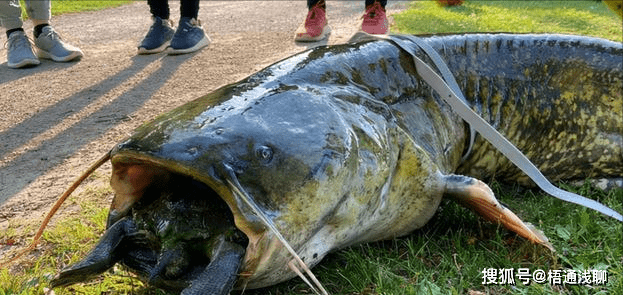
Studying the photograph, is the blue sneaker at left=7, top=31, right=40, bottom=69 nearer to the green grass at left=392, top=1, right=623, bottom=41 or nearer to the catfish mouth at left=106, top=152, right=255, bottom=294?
the green grass at left=392, top=1, right=623, bottom=41

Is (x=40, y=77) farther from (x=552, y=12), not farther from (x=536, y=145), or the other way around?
(x=552, y=12)

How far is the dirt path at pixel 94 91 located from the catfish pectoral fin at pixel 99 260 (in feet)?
3.69

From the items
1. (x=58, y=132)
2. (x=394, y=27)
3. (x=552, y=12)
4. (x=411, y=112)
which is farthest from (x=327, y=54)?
(x=552, y=12)

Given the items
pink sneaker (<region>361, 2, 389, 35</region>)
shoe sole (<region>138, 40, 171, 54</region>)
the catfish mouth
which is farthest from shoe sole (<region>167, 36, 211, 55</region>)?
the catfish mouth

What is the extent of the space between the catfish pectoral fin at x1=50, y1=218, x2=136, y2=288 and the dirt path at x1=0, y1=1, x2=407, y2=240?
1.13m

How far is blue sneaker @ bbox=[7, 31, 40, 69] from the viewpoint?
563 centimetres

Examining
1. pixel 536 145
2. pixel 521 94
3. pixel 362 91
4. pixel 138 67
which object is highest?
pixel 362 91

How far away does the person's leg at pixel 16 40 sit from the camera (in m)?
5.59

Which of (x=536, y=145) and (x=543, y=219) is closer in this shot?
(x=543, y=219)

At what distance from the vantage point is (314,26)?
20.8 ft

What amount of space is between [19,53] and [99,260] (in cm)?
450

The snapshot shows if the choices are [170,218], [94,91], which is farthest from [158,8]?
[170,218]

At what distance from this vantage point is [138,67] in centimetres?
580

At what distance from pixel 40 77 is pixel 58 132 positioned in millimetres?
1610
